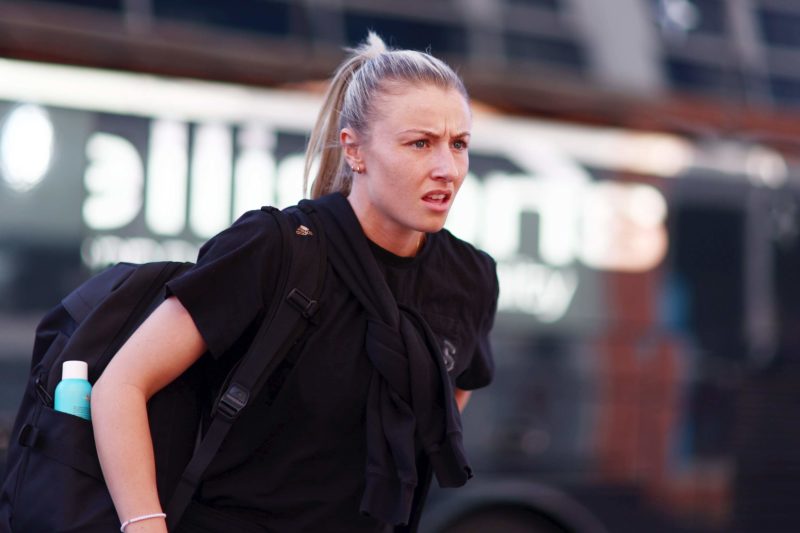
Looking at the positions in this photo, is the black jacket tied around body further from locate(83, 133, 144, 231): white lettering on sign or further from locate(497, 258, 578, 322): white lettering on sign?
locate(497, 258, 578, 322): white lettering on sign

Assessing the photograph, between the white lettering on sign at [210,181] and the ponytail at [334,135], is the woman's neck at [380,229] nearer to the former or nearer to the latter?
the ponytail at [334,135]

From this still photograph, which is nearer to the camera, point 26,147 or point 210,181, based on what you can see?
point 26,147

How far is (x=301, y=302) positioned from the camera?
191cm

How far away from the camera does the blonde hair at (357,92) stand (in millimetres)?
2051

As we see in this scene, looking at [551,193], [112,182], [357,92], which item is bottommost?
[357,92]

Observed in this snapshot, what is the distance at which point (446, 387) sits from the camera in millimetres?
2008

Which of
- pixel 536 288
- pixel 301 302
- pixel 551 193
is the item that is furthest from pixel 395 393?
pixel 551 193

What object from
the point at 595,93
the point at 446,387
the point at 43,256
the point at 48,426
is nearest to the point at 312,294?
the point at 446,387

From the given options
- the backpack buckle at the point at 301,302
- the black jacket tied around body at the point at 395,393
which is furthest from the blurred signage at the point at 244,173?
the backpack buckle at the point at 301,302

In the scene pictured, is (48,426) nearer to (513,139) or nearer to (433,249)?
(433,249)

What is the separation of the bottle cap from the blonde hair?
1.92 ft

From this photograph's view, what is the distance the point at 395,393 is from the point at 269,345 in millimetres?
234

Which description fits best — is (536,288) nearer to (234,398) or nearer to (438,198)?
(438,198)

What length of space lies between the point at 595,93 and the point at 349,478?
10.3 feet
